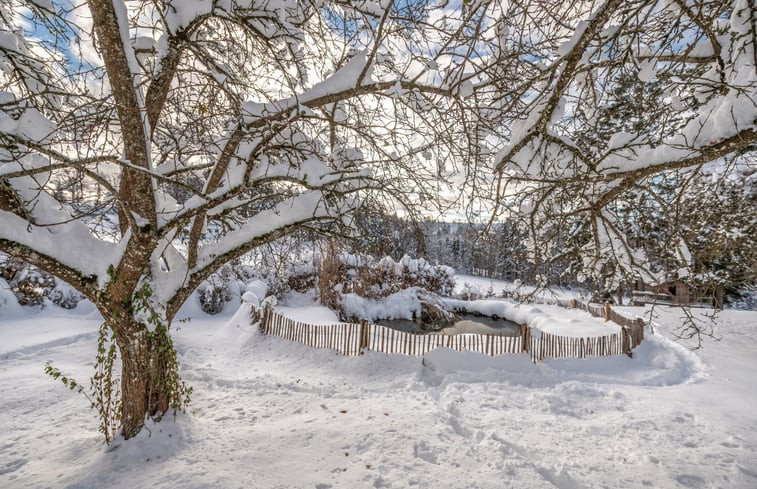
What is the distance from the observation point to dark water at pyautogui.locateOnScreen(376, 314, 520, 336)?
15.4 m

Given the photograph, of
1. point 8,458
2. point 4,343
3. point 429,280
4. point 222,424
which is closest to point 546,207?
point 222,424

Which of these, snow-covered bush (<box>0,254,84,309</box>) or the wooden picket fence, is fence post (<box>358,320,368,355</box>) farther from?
snow-covered bush (<box>0,254,84,309</box>)

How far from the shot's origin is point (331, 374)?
7289mm

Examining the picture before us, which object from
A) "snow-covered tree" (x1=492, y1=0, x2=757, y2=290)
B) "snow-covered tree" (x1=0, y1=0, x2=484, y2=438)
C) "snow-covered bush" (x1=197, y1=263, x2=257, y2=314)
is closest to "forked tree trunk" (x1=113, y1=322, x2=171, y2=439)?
"snow-covered tree" (x1=0, y1=0, x2=484, y2=438)

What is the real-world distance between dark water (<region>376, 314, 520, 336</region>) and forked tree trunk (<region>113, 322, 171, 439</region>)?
11.9 meters

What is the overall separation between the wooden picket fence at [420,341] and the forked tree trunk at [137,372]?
4720 millimetres

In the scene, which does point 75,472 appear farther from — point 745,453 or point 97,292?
point 745,453

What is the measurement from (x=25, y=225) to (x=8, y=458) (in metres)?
2.63

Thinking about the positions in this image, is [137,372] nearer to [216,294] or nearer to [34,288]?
[216,294]

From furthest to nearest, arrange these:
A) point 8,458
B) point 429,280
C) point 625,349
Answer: point 429,280
point 625,349
point 8,458

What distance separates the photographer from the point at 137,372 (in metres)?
3.78

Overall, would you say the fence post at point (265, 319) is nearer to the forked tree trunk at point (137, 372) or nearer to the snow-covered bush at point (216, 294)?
the snow-covered bush at point (216, 294)

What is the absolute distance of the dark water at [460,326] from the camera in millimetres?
15438

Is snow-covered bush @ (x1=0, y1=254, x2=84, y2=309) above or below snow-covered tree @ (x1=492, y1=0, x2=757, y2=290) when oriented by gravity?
below
